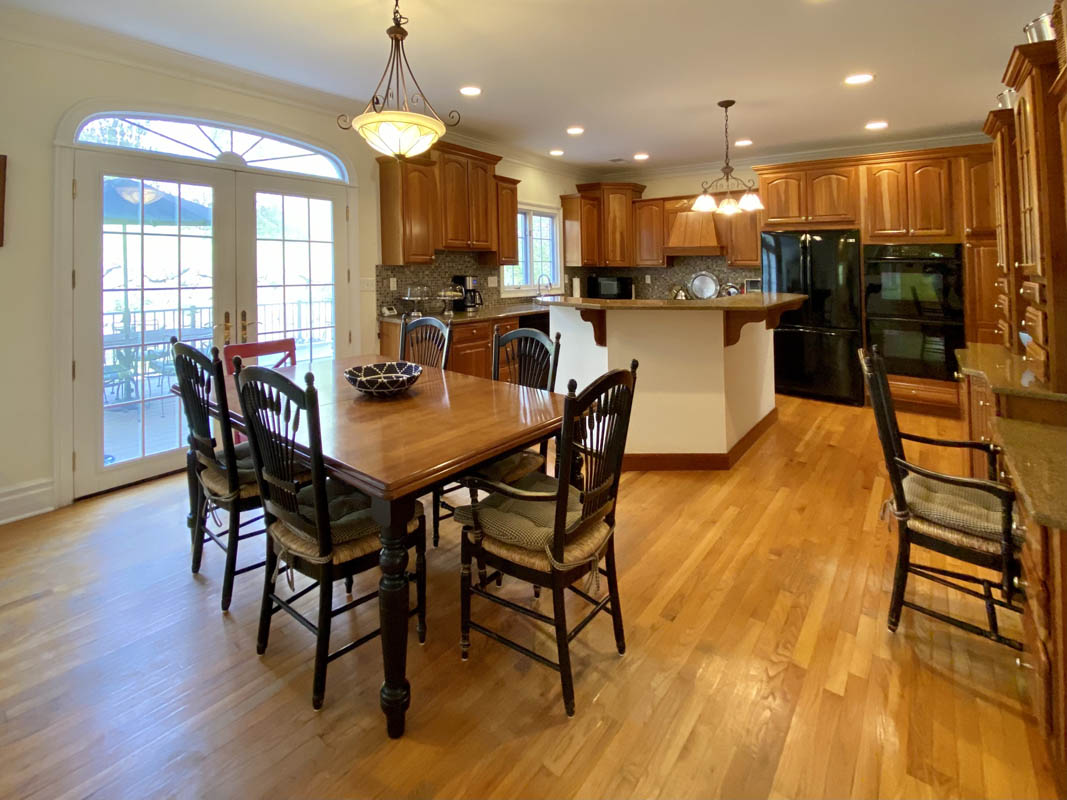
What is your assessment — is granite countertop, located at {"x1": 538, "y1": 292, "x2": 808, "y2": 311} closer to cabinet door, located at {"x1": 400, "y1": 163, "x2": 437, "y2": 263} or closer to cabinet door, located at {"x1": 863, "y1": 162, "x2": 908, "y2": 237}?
cabinet door, located at {"x1": 400, "y1": 163, "x2": 437, "y2": 263}

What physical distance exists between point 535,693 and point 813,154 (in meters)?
6.33

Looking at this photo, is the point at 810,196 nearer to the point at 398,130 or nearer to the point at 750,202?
the point at 750,202

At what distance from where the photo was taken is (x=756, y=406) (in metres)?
4.56

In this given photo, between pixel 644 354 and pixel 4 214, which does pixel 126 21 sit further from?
pixel 644 354

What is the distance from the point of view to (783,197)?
5812 mm

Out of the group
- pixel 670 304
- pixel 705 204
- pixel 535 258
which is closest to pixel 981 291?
pixel 705 204

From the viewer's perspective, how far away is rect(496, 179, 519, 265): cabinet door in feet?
19.3

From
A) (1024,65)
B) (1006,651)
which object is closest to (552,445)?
(1006,651)

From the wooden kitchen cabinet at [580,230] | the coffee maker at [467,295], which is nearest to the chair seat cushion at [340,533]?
the coffee maker at [467,295]

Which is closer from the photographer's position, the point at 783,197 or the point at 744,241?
the point at 783,197

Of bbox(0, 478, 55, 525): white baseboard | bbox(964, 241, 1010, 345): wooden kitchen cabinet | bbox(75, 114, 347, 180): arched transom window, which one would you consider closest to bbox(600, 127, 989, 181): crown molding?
bbox(964, 241, 1010, 345): wooden kitchen cabinet

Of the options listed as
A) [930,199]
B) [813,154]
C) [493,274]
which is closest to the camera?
[930,199]

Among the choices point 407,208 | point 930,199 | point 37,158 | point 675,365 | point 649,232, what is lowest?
point 675,365

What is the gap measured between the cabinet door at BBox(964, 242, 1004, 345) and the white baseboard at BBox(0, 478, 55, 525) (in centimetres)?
680
